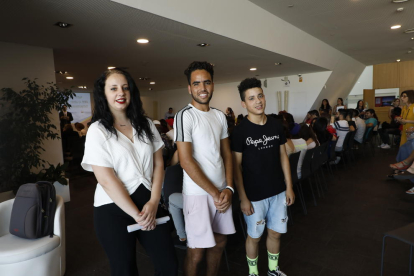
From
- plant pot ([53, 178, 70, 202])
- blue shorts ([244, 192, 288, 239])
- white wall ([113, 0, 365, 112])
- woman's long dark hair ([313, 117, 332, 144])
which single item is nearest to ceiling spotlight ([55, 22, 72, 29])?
white wall ([113, 0, 365, 112])

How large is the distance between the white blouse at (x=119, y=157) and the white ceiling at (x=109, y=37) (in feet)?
7.11

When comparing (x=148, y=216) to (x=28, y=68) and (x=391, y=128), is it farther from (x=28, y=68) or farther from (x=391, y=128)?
(x=391, y=128)

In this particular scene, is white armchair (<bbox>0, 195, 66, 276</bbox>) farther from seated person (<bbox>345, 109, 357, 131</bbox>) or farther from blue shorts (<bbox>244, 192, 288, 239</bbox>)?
seated person (<bbox>345, 109, 357, 131</bbox>)

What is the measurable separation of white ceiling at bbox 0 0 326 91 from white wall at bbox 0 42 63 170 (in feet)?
0.46

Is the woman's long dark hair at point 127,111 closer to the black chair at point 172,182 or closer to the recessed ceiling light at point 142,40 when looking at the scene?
the black chair at point 172,182

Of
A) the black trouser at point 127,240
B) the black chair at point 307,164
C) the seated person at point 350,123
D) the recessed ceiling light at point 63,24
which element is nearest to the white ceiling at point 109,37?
the recessed ceiling light at point 63,24

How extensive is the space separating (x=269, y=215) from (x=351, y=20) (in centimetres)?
536

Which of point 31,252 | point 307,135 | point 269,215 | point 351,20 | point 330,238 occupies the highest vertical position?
point 351,20

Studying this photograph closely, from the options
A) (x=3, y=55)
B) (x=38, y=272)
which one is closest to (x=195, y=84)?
(x=38, y=272)

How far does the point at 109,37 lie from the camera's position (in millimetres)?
4309

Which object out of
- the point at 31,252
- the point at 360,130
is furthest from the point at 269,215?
the point at 360,130

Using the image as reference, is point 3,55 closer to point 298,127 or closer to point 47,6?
point 47,6

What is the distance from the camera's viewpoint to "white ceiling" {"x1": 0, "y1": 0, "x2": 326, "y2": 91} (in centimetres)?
308

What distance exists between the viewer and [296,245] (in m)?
2.66
